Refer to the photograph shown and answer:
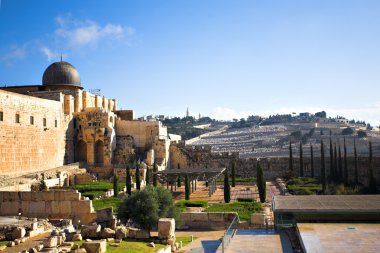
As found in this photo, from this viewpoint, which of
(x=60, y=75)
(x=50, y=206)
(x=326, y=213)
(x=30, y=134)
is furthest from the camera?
(x=60, y=75)

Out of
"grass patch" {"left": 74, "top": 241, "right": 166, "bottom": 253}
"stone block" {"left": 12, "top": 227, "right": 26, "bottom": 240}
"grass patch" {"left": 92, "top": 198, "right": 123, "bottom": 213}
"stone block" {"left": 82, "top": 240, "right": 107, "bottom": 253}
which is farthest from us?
"grass patch" {"left": 92, "top": 198, "right": 123, "bottom": 213}

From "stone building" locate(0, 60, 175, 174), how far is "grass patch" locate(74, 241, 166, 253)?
17.7 m

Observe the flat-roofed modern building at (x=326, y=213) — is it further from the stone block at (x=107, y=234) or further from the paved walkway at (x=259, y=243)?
the stone block at (x=107, y=234)

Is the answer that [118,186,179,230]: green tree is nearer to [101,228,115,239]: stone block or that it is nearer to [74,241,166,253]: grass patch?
[101,228,115,239]: stone block

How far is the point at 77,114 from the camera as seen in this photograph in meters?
42.0

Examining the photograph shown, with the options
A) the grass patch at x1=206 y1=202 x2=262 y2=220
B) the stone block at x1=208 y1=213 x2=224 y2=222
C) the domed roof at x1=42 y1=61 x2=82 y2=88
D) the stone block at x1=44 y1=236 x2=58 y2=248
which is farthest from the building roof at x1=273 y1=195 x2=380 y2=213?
the domed roof at x1=42 y1=61 x2=82 y2=88

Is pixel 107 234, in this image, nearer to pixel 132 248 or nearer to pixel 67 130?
pixel 132 248

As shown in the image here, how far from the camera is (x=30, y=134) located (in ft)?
109

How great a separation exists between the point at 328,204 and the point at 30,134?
23544 mm

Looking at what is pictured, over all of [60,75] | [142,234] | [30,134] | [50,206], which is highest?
[60,75]

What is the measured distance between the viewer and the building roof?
16.1 meters

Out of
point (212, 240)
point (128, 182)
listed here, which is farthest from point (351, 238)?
point (128, 182)

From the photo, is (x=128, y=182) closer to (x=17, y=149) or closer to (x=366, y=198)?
(x=17, y=149)

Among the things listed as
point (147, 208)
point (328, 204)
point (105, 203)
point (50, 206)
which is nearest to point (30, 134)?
point (105, 203)
